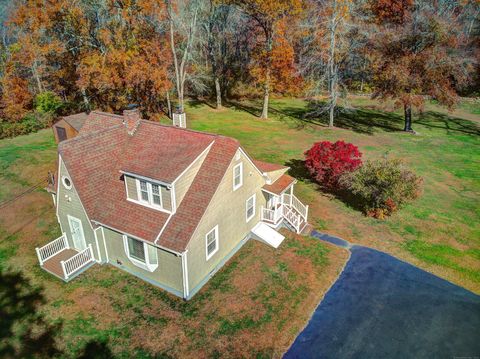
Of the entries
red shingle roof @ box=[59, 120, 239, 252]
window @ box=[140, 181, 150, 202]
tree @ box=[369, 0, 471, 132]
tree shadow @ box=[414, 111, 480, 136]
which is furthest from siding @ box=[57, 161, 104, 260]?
tree shadow @ box=[414, 111, 480, 136]

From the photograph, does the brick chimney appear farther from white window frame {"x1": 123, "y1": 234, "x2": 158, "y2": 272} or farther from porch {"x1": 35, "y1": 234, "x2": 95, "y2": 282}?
porch {"x1": 35, "y1": 234, "x2": 95, "y2": 282}

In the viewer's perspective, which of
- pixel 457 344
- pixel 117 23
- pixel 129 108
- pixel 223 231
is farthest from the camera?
pixel 117 23

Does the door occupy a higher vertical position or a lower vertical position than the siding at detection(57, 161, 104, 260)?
lower

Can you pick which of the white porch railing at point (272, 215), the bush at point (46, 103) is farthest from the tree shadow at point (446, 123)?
the bush at point (46, 103)

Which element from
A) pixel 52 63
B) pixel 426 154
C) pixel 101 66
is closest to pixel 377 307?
pixel 426 154

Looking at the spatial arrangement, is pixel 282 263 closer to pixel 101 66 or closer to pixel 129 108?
pixel 129 108
